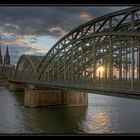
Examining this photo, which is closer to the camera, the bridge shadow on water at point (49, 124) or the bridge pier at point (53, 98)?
the bridge shadow on water at point (49, 124)

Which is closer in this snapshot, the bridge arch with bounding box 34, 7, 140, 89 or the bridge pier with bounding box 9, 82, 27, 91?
the bridge arch with bounding box 34, 7, 140, 89

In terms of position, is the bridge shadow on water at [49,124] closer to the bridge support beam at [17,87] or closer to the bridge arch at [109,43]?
the bridge arch at [109,43]

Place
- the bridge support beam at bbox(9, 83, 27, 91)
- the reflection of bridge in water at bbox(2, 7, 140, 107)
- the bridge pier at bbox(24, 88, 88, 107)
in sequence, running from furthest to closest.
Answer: the bridge support beam at bbox(9, 83, 27, 91)
the bridge pier at bbox(24, 88, 88, 107)
the reflection of bridge in water at bbox(2, 7, 140, 107)

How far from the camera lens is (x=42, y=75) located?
79.4 meters

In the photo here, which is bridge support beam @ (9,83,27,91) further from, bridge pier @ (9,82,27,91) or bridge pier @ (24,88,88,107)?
bridge pier @ (24,88,88,107)

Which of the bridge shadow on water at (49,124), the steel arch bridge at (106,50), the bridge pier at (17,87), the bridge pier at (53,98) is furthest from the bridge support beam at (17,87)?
the bridge shadow on water at (49,124)

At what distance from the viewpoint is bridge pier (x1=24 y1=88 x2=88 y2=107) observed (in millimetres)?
63938

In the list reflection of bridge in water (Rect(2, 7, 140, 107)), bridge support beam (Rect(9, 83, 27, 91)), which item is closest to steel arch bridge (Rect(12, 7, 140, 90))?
reflection of bridge in water (Rect(2, 7, 140, 107))

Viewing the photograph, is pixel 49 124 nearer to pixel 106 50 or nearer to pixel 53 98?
pixel 106 50

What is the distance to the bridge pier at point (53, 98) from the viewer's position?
63.9 meters
